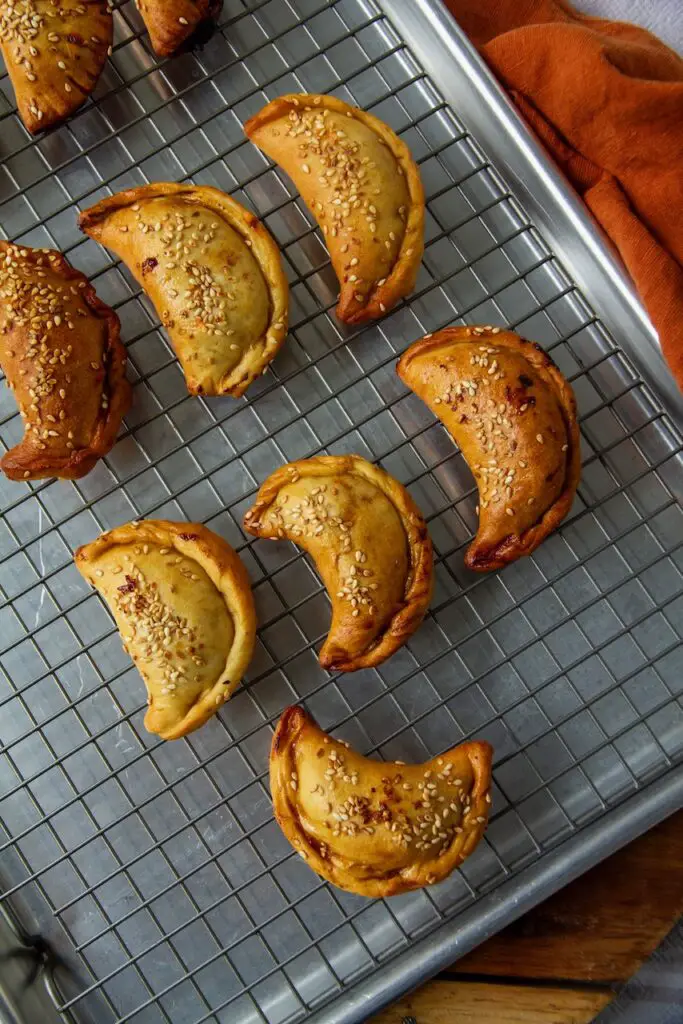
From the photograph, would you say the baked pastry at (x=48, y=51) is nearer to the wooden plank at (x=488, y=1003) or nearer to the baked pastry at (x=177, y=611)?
the baked pastry at (x=177, y=611)

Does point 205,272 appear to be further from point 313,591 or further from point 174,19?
point 313,591

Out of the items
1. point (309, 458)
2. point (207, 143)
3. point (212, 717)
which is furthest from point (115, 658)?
point (207, 143)

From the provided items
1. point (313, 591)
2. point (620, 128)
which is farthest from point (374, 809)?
point (620, 128)

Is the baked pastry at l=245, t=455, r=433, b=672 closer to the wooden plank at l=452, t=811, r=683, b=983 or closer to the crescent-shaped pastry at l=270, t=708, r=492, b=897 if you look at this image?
the crescent-shaped pastry at l=270, t=708, r=492, b=897

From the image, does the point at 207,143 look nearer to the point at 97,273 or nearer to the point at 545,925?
the point at 97,273

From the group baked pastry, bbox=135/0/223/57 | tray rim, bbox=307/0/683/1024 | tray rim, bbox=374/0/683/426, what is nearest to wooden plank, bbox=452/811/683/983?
tray rim, bbox=307/0/683/1024

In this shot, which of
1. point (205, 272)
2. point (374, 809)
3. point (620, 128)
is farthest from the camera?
point (620, 128)
